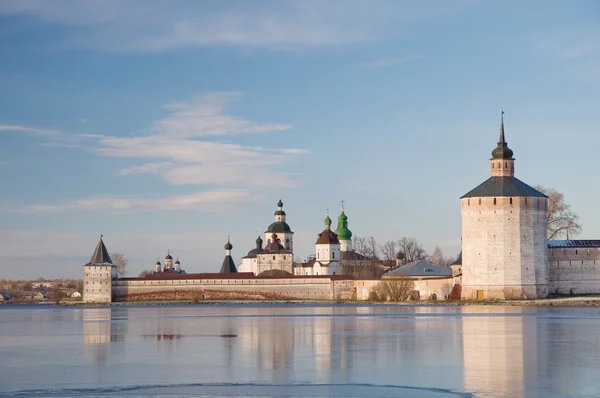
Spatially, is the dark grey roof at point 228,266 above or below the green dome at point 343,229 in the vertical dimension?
below

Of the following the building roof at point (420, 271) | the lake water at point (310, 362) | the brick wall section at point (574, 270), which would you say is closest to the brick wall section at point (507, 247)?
the brick wall section at point (574, 270)

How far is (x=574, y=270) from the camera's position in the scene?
4391 centimetres

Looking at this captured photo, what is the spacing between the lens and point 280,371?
40.4ft

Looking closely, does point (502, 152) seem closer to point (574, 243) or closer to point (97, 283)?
point (574, 243)

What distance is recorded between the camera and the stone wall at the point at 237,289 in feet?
179

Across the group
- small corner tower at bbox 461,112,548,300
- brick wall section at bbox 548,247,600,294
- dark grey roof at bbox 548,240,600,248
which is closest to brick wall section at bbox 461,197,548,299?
small corner tower at bbox 461,112,548,300

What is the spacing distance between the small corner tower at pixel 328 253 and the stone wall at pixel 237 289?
26.7 ft

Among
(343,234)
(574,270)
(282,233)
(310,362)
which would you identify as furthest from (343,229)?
(310,362)

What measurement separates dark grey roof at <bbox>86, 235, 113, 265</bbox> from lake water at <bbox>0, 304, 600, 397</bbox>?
37.4 m

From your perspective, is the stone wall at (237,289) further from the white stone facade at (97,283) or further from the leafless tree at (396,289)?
the leafless tree at (396,289)

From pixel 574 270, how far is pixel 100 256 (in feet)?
89.9

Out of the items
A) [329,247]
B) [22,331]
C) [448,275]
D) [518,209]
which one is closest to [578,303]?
[518,209]

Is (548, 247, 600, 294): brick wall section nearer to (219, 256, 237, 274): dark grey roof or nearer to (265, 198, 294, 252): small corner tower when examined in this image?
(265, 198, 294, 252): small corner tower

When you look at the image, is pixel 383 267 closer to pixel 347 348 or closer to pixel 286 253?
pixel 286 253
